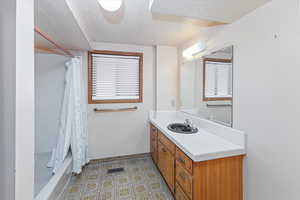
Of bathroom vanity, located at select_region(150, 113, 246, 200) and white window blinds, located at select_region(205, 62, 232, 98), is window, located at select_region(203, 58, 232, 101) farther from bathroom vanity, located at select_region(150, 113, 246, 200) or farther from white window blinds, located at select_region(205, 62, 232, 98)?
bathroom vanity, located at select_region(150, 113, 246, 200)

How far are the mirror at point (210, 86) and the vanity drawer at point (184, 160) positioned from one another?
630 millimetres

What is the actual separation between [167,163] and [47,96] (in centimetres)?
247

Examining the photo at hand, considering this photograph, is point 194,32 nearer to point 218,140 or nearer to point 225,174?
point 218,140

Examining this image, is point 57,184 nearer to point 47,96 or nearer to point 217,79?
point 47,96

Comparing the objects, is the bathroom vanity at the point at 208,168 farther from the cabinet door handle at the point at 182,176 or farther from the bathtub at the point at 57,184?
the bathtub at the point at 57,184

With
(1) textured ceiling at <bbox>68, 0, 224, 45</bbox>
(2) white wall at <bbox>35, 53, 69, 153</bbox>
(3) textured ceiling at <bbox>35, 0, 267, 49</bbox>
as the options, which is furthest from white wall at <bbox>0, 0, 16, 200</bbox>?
(2) white wall at <bbox>35, 53, 69, 153</bbox>

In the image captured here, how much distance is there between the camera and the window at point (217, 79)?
60.7 inches

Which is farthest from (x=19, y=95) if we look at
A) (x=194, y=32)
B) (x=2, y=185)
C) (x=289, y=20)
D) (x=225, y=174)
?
(x=194, y=32)

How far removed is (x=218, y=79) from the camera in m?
1.70

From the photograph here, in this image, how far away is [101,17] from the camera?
1646 mm

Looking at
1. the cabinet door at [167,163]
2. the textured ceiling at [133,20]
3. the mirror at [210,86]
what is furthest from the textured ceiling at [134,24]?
the cabinet door at [167,163]

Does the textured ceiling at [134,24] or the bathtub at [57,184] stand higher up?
the textured ceiling at [134,24]

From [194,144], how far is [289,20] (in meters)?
1.24

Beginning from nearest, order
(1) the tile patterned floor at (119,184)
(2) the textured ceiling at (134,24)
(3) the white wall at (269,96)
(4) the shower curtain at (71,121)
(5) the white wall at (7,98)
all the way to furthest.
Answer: (5) the white wall at (7,98)
(3) the white wall at (269,96)
(2) the textured ceiling at (134,24)
(1) the tile patterned floor at (119,184)
(4) the shower curtain at (71,121)
